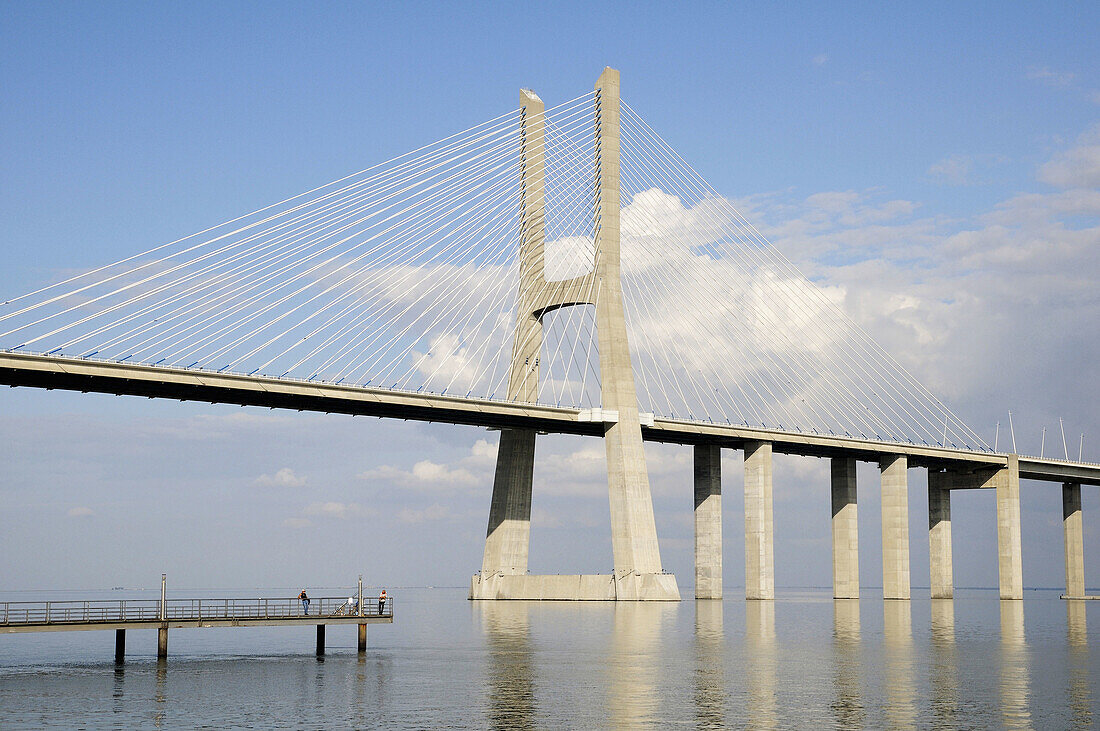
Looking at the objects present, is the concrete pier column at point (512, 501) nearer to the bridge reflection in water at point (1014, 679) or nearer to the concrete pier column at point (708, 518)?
the concrete pier column at point (708, 518)

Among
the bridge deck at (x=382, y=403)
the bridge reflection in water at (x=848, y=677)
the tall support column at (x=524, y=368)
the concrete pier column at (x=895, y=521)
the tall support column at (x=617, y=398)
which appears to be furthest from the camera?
the concrete pier column at (x=895, y=521)

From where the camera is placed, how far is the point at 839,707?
117 feet

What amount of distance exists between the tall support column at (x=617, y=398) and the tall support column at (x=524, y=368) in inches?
236

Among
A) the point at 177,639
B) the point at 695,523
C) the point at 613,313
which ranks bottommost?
the point at 177,639

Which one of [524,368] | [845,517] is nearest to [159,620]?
[524,368]

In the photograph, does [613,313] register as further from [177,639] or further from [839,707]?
[839,707]

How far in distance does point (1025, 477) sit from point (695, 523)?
43.5 metres

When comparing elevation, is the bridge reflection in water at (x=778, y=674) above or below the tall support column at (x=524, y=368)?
below

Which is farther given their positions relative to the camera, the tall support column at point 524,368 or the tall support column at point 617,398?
the tall support column at point 524,368

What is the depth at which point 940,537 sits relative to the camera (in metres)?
127

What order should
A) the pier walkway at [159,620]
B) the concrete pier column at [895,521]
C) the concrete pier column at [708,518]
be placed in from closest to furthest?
1. the pier walkway at [159,620]
2. the concrete pier column at [708,518]
3. the concrete pier column at [895,521]

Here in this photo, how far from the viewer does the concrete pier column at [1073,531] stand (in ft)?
449

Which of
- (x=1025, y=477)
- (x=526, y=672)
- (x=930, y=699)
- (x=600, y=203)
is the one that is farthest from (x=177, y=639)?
(x=1025, y=477)

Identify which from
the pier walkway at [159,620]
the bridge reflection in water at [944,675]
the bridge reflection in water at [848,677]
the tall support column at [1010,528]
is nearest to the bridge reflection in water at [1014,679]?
the bridge reflection in water at [944,675]
